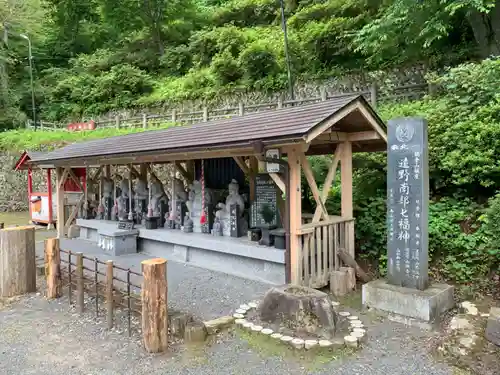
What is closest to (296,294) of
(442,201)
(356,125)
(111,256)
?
(356,125)

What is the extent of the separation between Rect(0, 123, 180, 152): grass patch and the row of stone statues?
9.92m

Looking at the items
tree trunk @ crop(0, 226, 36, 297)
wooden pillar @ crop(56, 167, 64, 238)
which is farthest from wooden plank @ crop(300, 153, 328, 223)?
wooden pillar @ crop(56, 167, 64, 238)

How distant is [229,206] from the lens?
8.14 meters

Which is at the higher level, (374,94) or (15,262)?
(374,94)

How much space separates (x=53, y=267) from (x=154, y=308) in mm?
2952

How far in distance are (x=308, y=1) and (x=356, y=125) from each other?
2009 cm

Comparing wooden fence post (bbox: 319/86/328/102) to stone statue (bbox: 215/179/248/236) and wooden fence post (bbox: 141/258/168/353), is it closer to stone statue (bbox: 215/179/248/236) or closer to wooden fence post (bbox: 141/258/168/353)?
stone statue (bbox: 215/179/248/236)

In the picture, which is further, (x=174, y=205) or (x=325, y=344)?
(x=174, y=205)

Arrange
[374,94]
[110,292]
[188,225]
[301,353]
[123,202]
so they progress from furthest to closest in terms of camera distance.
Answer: [374,94] → [123,202] → [188,225] → [110,292] → [301,353]

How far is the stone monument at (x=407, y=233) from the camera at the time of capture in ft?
16.7

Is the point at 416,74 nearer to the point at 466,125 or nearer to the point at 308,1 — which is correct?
the point at 466,125

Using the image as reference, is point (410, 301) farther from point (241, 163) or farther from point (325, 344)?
point (241, 163)

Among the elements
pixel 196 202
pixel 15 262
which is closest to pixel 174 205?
pixel 196 202

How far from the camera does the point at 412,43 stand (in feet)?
40.4
